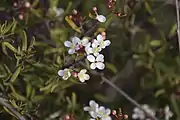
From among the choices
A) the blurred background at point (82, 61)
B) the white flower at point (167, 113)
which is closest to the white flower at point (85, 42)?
the blurred background at point (82, 61)

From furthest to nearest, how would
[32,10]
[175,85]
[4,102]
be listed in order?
[175,85], [32,10], [4,102]

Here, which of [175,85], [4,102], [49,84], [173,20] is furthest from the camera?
[173,20]

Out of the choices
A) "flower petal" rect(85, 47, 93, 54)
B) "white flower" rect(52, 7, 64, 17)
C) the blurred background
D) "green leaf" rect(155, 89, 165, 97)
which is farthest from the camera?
"green leaf" rect(155, 89, 165, 97)

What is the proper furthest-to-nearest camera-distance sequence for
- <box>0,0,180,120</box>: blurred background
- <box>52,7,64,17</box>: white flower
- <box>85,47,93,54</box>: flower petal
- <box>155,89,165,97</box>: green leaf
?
<box>155,89,165,97</box>: green leaf < <box>52,7,64,17</box>: white flower < <box>0,0,180,120</box>: blurred background < <box>85,47,93,54</box>: flower petal

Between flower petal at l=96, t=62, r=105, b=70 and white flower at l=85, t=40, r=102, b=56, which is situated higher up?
white flower at l=85, t=40, r=102, b=56

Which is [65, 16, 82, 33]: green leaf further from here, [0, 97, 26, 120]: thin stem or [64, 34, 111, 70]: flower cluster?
[0, 97, 26, 120]: thin stem

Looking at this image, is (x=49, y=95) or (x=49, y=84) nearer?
(x=49, y=84)

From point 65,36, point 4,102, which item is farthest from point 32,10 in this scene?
point 4,102

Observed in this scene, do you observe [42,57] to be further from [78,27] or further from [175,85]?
[175,85]

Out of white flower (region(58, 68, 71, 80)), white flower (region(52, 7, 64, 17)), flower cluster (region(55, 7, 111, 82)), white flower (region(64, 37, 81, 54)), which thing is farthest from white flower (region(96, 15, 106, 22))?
white flower (region(52, 7, 64, 17))

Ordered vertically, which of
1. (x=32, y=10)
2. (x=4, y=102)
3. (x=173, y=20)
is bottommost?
(x=4, y=102)

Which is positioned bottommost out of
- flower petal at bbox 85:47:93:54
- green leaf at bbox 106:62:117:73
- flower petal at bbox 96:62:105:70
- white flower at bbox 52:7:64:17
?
flower petal at bbox 96:62:105:70
